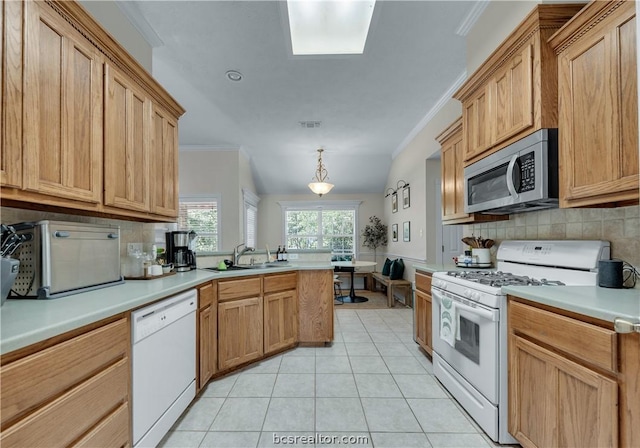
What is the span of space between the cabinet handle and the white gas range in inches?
24.5

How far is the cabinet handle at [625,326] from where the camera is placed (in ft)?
3.26

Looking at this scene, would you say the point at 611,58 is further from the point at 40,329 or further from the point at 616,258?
the point at 40,329

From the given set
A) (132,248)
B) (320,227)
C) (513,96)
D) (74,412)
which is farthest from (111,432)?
(320,227)

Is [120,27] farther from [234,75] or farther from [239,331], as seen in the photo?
[239,331]

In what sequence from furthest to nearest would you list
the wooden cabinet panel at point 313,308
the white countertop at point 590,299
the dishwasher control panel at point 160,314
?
1. the wooden cabinet panel at point 313,308
2. the dishwasher control panel at point 160,314
3. the white countertop at point 590,299

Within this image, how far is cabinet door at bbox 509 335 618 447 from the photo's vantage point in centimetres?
111

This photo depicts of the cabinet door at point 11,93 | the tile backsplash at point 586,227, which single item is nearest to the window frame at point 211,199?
the cabinet door at point 11,93

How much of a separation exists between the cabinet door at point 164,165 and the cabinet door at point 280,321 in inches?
48.0

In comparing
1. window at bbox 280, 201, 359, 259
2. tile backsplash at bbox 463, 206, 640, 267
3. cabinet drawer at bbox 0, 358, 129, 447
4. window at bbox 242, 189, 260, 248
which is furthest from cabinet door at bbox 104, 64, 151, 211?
window at bbox 280, 201, 359, 259

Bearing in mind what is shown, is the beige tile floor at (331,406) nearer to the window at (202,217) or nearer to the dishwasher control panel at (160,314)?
the dishwasher control panel at (160,314)

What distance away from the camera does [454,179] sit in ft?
9.87

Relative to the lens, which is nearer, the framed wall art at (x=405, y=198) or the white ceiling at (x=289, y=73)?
the white ceiling at (x=289, y=73)

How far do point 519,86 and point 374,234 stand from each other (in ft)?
18.3

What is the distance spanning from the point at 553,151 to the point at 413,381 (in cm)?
197
